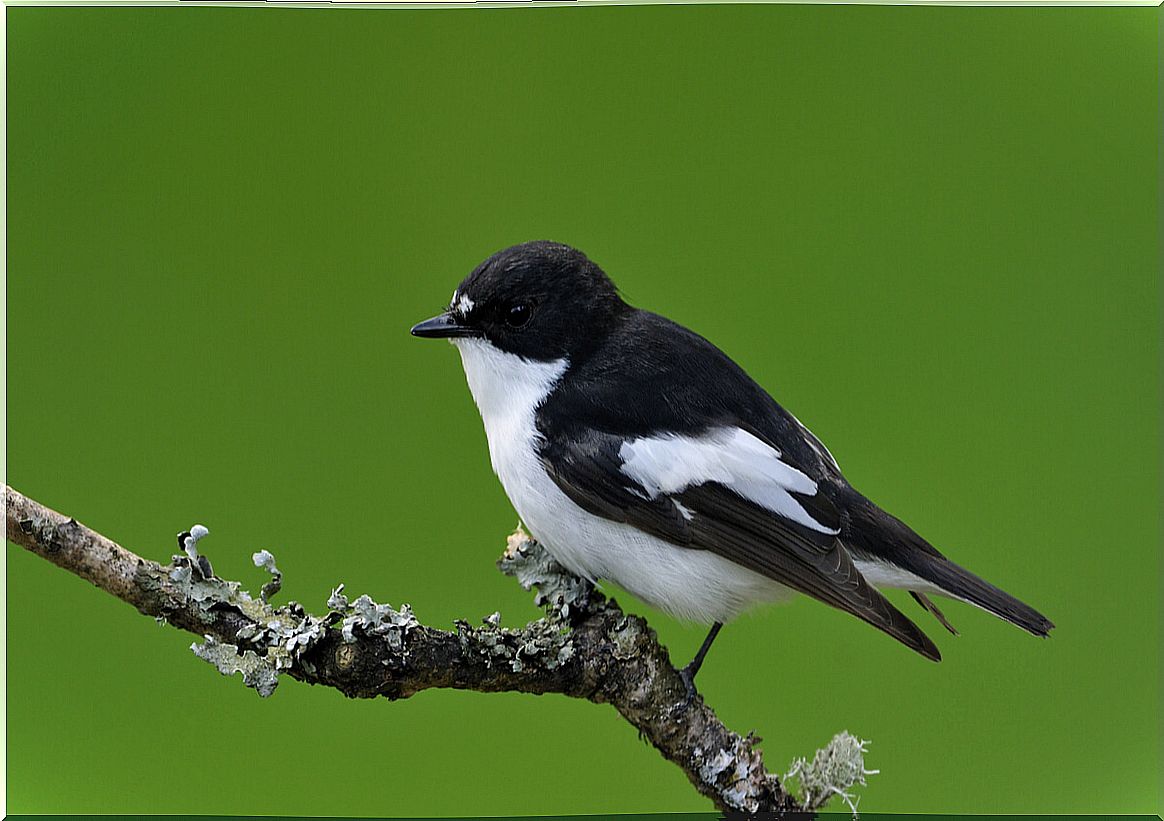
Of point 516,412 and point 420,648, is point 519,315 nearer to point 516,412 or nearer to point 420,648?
point 516,412

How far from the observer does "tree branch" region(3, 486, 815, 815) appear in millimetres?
1534

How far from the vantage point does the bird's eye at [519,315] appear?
1.82 m

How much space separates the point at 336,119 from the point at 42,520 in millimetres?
693

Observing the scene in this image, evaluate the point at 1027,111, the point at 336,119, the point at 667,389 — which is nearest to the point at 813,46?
the point at 1027,111

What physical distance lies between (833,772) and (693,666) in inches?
9.1

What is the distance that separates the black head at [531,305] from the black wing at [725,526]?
0.47 feet

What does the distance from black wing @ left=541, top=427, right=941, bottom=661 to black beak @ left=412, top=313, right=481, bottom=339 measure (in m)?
0.19

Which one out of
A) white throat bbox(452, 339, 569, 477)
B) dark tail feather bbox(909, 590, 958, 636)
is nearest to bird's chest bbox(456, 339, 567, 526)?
→ white throat bbox(452, 339, 569, 477)

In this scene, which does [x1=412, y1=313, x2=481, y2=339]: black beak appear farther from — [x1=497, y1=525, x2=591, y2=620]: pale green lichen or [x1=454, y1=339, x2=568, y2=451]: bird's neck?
[x1=497, y1=525, x2=591, y2=620]: pale green lichen

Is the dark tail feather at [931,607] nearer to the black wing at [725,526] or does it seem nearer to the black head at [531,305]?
the black wing at [725,526]

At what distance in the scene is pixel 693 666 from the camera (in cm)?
180

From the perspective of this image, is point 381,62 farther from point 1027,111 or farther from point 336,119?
point 1027,111

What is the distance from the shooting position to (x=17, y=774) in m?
1.79

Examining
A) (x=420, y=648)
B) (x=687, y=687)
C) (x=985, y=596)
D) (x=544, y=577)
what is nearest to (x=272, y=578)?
(x=420, y=648)
